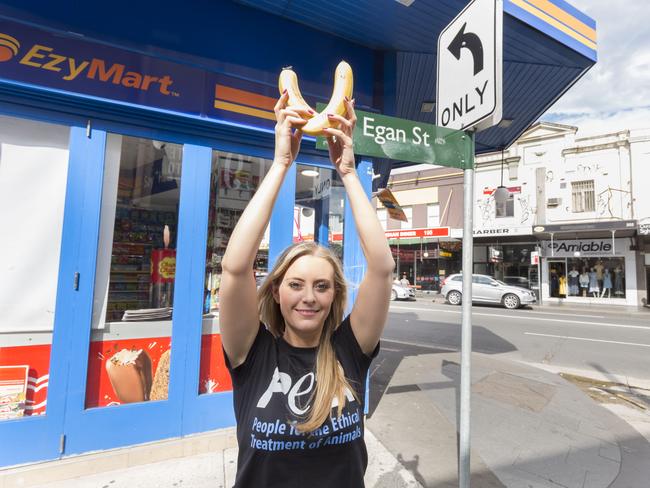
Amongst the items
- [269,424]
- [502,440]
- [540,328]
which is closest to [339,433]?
[269,424]

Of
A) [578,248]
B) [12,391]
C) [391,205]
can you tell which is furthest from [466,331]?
[578,248]

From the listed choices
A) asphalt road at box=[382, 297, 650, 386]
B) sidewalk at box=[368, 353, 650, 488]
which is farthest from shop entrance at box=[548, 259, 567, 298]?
sidewalk at box=[368, 353, 650, 488]

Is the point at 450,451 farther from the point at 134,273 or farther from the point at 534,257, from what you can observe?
the point at 534,257

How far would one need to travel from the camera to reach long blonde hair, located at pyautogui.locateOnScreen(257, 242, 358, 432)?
1.32 meters

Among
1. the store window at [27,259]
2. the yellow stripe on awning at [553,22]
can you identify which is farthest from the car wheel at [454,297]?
the store window at [27,259]

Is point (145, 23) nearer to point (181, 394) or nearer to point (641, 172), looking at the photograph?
point (181, 394)

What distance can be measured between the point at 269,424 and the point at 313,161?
299 centimetres

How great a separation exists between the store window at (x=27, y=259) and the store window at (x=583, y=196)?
23.0 meters

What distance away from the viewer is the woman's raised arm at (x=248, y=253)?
1.25 meters

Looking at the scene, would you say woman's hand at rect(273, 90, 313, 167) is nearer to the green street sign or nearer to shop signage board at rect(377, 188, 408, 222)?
the green street sign

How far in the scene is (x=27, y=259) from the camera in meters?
2.83

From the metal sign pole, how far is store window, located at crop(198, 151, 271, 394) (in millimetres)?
1903

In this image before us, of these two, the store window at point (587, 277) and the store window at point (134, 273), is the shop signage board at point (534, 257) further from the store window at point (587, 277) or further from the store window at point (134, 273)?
the store window at point (134, 273)

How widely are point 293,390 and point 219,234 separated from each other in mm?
2615
